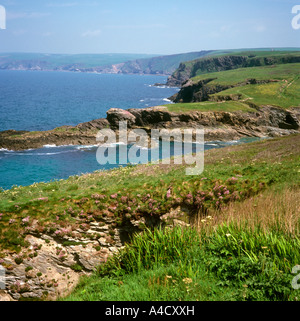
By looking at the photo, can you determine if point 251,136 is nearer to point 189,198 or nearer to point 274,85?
point 274,85

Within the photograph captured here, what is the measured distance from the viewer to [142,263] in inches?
431

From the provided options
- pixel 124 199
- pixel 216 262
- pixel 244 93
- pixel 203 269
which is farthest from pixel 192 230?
pixel 244 93

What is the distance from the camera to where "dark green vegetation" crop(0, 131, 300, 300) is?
8141mm

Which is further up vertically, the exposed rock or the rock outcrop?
the exposed rock

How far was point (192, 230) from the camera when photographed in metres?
11.7

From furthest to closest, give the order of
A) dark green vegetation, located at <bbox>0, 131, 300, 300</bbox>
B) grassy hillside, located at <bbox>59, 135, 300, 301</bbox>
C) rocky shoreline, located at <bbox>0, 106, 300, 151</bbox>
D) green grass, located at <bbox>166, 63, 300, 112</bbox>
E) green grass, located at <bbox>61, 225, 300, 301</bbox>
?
green grass, located at <bbox>166, 63, 300, 112</bbox> → rocky shoreline, located at <bbox>0, 106, 300, 151</bbox> → dark green vegetation, located at <bbox>0, 131, 300, 300</bbox> → grassy hillside, located at <bbox>59, 135, 300, 301</bbox> → green grass, located at <bbox>61, 225, 300, 301</bbox>

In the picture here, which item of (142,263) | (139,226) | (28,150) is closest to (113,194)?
(139,226)

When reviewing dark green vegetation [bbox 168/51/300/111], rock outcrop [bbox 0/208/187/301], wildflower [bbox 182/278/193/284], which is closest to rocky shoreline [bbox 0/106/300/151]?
dark green vegetation [bbox 168/51/300/111]

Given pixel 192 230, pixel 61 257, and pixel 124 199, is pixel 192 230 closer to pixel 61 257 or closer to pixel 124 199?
pixel 124 199

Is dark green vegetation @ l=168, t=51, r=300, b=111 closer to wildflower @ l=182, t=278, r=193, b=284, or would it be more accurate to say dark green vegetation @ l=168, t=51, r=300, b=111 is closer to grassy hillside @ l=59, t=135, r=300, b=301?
grassy hillside @ l=59, t=135, r=300, b=301

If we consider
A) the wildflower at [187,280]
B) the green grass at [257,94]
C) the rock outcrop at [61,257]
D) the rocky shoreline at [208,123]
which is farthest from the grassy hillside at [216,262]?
the green grass at [257,94]

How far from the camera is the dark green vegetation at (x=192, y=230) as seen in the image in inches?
320

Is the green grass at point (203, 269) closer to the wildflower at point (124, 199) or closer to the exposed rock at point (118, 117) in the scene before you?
the wildflower at point (124, 199)

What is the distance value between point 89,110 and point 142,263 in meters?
115
